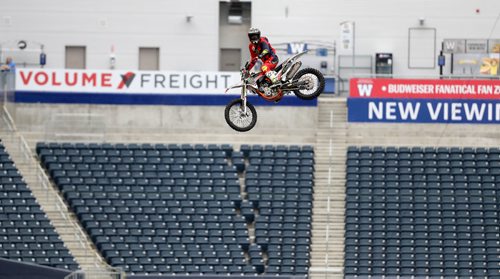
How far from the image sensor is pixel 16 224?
6400cm

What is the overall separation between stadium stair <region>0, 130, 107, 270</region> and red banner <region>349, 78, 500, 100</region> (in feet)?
46.1

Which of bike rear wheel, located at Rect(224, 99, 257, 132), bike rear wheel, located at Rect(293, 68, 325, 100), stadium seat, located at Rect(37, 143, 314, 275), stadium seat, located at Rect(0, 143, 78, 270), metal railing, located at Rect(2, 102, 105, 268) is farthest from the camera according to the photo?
metal railing, located at Rect(2, 102, 105, 268)

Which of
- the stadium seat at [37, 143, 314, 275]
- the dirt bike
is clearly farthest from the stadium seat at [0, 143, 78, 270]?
the dirt bike

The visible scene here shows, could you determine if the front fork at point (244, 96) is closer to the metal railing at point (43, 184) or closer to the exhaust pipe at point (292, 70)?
the exhaust pipe at point (292, 70)

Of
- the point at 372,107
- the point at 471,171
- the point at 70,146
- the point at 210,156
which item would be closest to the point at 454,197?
the point at 471,171

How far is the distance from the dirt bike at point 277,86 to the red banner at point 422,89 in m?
26.0

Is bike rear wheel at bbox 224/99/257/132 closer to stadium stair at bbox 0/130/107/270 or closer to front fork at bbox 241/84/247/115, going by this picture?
front fork at bbox 241/84/247/115

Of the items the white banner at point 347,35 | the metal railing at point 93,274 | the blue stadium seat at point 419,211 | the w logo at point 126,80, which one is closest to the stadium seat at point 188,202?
the blue stadium seat at point 419,211

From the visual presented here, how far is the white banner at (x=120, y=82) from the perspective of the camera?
70188 mm

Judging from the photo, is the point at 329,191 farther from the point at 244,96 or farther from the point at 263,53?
the point at 263,53

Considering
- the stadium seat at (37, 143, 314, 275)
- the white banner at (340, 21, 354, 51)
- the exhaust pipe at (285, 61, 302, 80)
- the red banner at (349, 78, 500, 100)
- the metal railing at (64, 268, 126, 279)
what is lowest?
the metal railing at (64, 268, 126, 279)

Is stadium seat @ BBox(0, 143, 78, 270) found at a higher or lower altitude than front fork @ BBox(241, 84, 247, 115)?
lower

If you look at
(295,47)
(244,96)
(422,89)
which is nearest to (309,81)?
(244,96)

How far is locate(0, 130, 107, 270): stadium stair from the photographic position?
2492 inches
